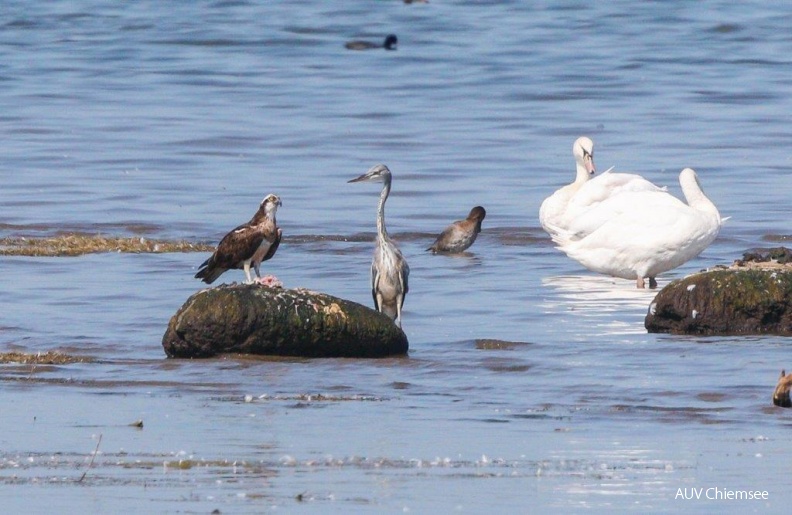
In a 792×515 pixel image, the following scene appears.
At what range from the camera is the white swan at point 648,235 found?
1599 cm

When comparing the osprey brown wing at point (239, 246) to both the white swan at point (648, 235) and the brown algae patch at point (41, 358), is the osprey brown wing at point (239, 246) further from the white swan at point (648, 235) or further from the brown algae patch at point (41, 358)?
the white swan at point (648, 235)

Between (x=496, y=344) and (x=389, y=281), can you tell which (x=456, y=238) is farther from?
(x=496, y=344)

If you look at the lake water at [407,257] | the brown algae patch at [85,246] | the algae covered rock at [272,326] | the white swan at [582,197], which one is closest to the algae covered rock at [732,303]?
the lake water at [407,257]

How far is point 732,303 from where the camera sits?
515 inches

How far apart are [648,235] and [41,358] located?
19.9 feet

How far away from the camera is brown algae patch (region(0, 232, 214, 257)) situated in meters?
18.1

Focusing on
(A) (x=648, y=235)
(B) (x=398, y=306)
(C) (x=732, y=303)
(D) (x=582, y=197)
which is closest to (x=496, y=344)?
(B) (x=398, y=306)

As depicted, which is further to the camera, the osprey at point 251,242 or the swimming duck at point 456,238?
the swimming duck at point 456,238

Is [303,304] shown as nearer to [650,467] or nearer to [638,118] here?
[650,467]

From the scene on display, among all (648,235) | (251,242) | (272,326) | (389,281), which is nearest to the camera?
(272,326)

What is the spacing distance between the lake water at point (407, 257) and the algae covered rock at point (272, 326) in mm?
208

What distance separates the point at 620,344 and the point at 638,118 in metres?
20.2

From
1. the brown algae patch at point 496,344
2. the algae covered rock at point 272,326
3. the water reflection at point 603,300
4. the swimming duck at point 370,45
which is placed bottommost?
the swimming duck at point 370,45

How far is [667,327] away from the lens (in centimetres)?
1330
